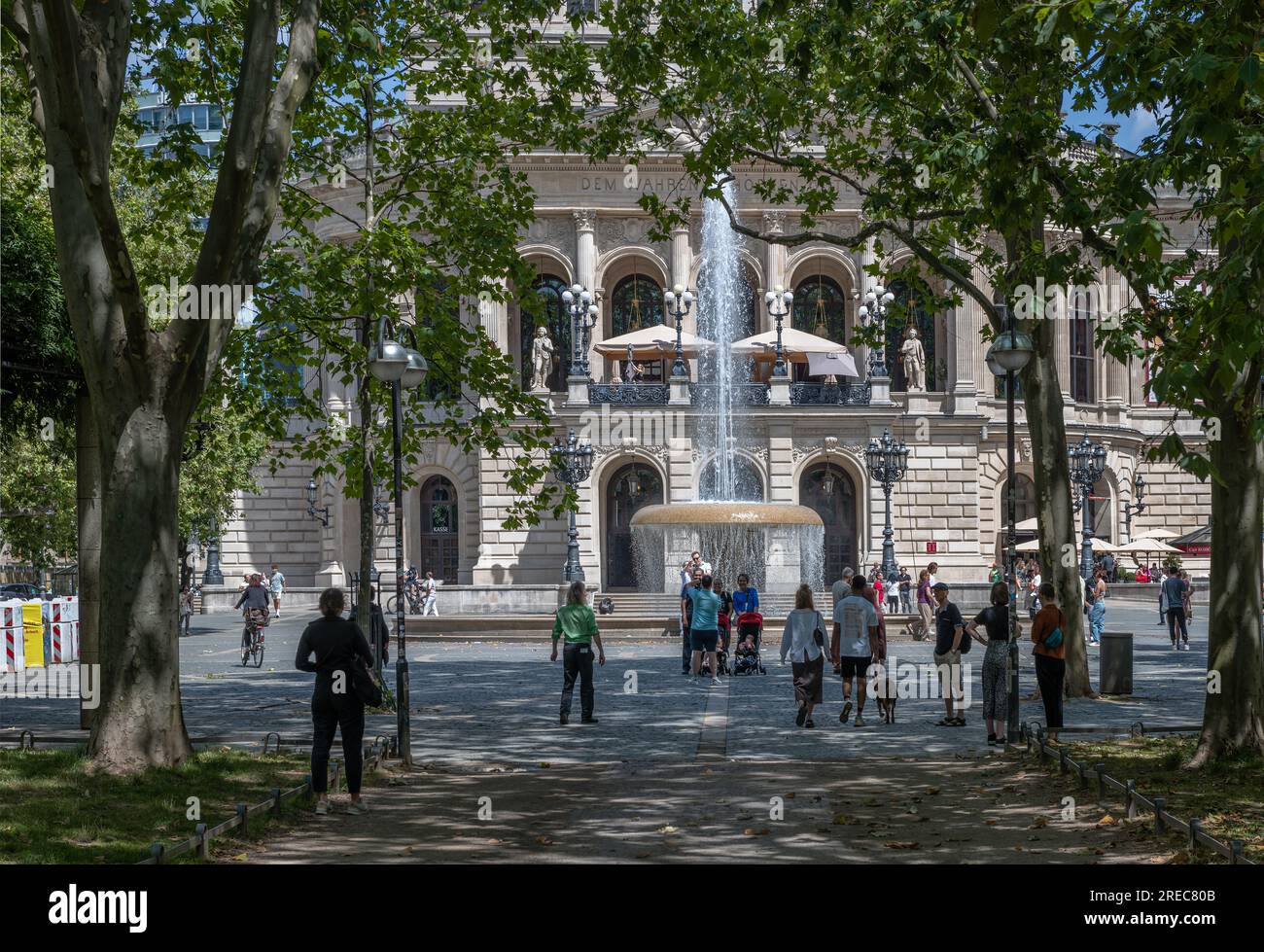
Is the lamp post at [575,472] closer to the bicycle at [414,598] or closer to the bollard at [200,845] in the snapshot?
the bicycle at [414,598]

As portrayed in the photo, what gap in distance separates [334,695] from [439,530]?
4368 centimetres

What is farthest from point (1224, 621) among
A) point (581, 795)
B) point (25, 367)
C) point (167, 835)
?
point (25, 367)

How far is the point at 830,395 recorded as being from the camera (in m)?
52.6

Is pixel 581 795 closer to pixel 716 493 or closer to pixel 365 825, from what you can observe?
pixel 365 825

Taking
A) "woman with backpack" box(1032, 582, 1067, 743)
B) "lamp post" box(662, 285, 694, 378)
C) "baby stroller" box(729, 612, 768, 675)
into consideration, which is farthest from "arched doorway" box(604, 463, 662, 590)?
"woman with backpack" box(1032, 582, 1067, 743)

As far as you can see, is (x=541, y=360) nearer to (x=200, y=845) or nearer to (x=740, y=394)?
(x=740, y=394)

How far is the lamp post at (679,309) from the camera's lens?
150 feet

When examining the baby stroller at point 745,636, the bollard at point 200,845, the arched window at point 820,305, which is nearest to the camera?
the bollard at point 200,845

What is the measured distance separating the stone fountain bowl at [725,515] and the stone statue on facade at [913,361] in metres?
16.1

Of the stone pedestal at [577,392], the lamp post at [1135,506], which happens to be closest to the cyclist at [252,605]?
the stone pedestal at [577,392]

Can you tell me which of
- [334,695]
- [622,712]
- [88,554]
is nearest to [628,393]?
[622,712]

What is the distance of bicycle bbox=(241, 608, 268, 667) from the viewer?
96.4 feet

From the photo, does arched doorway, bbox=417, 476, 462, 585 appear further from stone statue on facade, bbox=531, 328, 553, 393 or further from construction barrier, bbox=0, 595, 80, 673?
construction barrier, bbox=0, 595, 80, 673

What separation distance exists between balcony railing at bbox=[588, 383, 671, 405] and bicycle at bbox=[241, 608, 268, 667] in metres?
23.6
